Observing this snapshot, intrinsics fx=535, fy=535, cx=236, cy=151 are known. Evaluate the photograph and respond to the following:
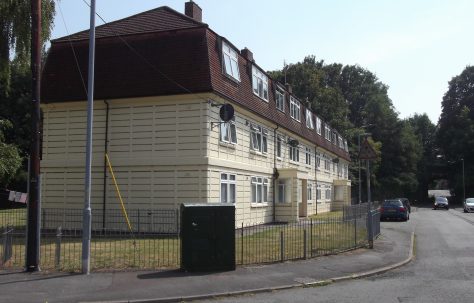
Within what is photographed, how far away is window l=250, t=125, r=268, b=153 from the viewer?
26.3 meters

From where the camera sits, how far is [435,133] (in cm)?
9525

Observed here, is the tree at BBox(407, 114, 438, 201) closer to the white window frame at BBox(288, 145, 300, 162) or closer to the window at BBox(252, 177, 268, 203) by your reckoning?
the white window frame at BBox(288, 145, 300, 162)

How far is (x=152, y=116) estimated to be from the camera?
70.9ft

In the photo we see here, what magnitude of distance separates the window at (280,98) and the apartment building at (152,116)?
5057 mm

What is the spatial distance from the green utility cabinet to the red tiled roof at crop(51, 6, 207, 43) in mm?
11214

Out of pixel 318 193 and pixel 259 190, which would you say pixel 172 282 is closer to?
pixel 259 190

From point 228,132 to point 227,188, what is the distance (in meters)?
2.46

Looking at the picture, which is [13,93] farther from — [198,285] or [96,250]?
[198,285]

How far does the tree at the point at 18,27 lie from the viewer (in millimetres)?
19375

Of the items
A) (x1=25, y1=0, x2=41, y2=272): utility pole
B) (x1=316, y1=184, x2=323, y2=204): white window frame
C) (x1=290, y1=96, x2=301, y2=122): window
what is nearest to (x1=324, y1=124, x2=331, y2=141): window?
(x1=316, y1=184, x2=323, y2=204): white window frame

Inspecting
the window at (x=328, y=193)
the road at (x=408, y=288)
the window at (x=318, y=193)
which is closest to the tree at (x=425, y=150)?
the window at (x=328, y=193)

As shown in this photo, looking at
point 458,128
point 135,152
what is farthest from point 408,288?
point 458,128

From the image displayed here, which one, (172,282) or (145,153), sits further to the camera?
(145,153)

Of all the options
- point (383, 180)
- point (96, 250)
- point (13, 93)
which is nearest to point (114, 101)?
point (96, 250)
